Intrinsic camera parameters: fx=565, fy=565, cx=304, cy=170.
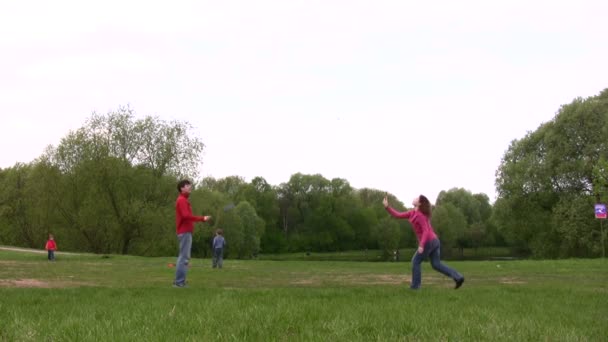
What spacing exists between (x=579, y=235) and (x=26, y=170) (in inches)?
2411

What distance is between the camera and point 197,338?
483 cm

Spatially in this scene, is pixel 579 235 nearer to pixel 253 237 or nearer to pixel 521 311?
pixel 521 311

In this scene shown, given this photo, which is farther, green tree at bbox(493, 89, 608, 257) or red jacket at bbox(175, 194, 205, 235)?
green tree at bbox(493, 89, 608, 257)

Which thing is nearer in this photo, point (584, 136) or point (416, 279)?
point (416, 279)

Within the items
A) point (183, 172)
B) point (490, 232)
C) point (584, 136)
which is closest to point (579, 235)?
point (584, 136)

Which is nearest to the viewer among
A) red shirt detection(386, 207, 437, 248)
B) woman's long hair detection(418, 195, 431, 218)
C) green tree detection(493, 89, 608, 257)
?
red shirt detection(386, 207, 437, 248)

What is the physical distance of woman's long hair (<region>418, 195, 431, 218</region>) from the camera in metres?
11.3

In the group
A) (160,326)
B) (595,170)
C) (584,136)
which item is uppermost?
(584,136)

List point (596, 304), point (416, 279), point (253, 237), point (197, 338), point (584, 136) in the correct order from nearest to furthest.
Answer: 1. point (197, 338)
2. point (596, 304)
3. point (416, 279)
4. point (584, 136)
5. point (253, 237)

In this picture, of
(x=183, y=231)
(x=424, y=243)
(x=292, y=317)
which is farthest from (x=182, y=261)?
(x=292, y=317)

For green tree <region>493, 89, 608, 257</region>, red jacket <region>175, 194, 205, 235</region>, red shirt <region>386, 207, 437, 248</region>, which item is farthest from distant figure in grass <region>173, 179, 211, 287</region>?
green tree <region>493, 89, 608, 257</region>

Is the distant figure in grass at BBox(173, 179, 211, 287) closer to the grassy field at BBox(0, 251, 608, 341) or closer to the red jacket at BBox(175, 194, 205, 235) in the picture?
the red jacket at BBox(175, 194, 205, 235)

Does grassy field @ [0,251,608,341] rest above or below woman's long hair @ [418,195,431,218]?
below

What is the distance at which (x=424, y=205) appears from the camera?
11312mm
